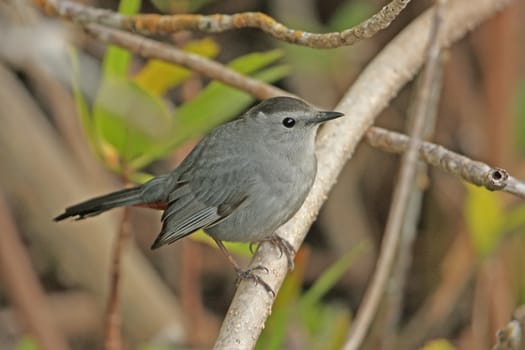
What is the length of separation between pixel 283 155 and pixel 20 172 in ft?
6.58

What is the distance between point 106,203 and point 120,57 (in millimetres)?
474

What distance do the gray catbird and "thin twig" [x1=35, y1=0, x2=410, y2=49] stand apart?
35 cm

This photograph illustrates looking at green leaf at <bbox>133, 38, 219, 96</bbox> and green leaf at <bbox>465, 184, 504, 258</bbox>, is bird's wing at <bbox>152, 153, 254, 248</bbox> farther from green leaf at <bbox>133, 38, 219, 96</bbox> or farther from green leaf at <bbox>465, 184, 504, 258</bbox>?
green leaf at <bbox>465, 184, 504, 258</bbox>

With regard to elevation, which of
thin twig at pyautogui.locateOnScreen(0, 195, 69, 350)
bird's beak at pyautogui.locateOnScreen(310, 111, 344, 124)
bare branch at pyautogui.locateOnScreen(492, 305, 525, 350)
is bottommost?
thin twig at pyautogui.locateOnScreen(0, 195, 69, 350)

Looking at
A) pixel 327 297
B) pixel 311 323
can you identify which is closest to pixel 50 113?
pixel 327 297

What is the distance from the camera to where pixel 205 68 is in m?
3.00

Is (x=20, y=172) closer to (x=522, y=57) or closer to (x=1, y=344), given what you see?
(x=1, y=344)

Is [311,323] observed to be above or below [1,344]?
above

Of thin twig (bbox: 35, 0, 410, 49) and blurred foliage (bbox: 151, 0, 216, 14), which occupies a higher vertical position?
blurred foliage (bbox: 151, 0, 216, 14)

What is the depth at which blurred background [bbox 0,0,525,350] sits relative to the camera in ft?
10.4

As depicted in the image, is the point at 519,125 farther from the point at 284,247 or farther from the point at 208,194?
the point at 284,247

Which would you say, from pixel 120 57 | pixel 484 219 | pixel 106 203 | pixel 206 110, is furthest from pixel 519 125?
pixel 106 203

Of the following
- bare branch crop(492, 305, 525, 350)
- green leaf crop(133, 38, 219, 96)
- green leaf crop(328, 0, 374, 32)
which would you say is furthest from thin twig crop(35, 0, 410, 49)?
green leaf crop(328, 0, 374, 32)

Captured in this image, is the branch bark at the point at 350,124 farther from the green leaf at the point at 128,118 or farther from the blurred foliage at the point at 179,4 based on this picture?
the blurred foliage at the point at 179,4
